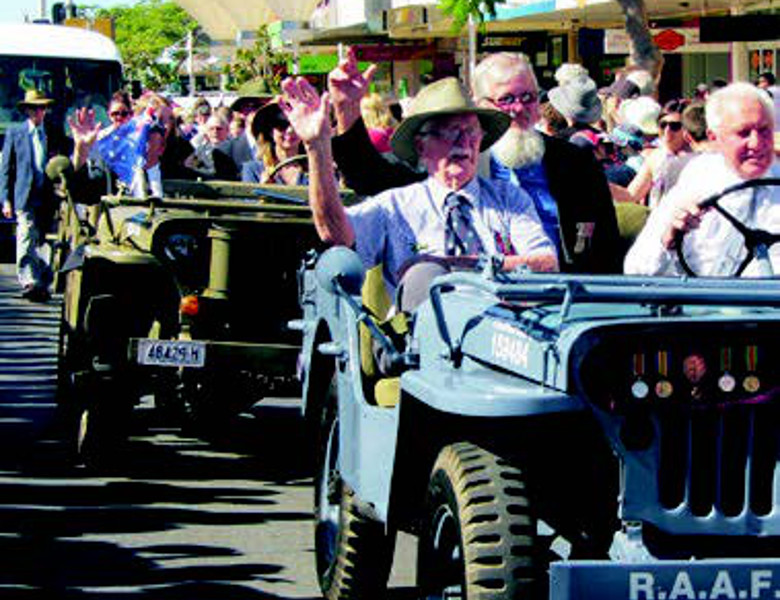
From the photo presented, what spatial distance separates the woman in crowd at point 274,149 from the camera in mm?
12914

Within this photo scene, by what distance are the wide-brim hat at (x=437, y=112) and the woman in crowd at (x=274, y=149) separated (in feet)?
16.6

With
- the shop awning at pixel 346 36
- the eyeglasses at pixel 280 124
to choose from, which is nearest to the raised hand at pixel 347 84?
the eyeglasses at pixel 280 124

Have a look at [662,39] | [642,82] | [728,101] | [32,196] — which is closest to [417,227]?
[728,101]

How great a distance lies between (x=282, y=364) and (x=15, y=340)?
6.84 m

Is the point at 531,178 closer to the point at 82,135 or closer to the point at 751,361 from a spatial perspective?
the point at 751,361

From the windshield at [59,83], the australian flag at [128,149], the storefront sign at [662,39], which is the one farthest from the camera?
the storefront sign at [662,39]

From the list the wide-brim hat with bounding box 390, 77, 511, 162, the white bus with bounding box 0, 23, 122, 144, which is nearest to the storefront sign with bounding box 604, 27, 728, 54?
the white bus with bounding box 0, 23, 122, 144

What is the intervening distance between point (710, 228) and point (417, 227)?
1078 millimetres

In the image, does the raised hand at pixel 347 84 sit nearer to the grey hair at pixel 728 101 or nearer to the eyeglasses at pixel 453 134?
the eyeglasses at pixel 453 134

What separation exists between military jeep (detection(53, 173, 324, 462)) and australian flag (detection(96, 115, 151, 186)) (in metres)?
3.34

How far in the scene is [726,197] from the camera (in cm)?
708

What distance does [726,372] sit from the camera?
5078 mm

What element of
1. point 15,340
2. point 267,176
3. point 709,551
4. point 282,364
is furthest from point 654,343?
point 15,340

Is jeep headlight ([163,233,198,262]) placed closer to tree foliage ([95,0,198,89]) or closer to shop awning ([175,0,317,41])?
shop awning ([175,0,317,41])
